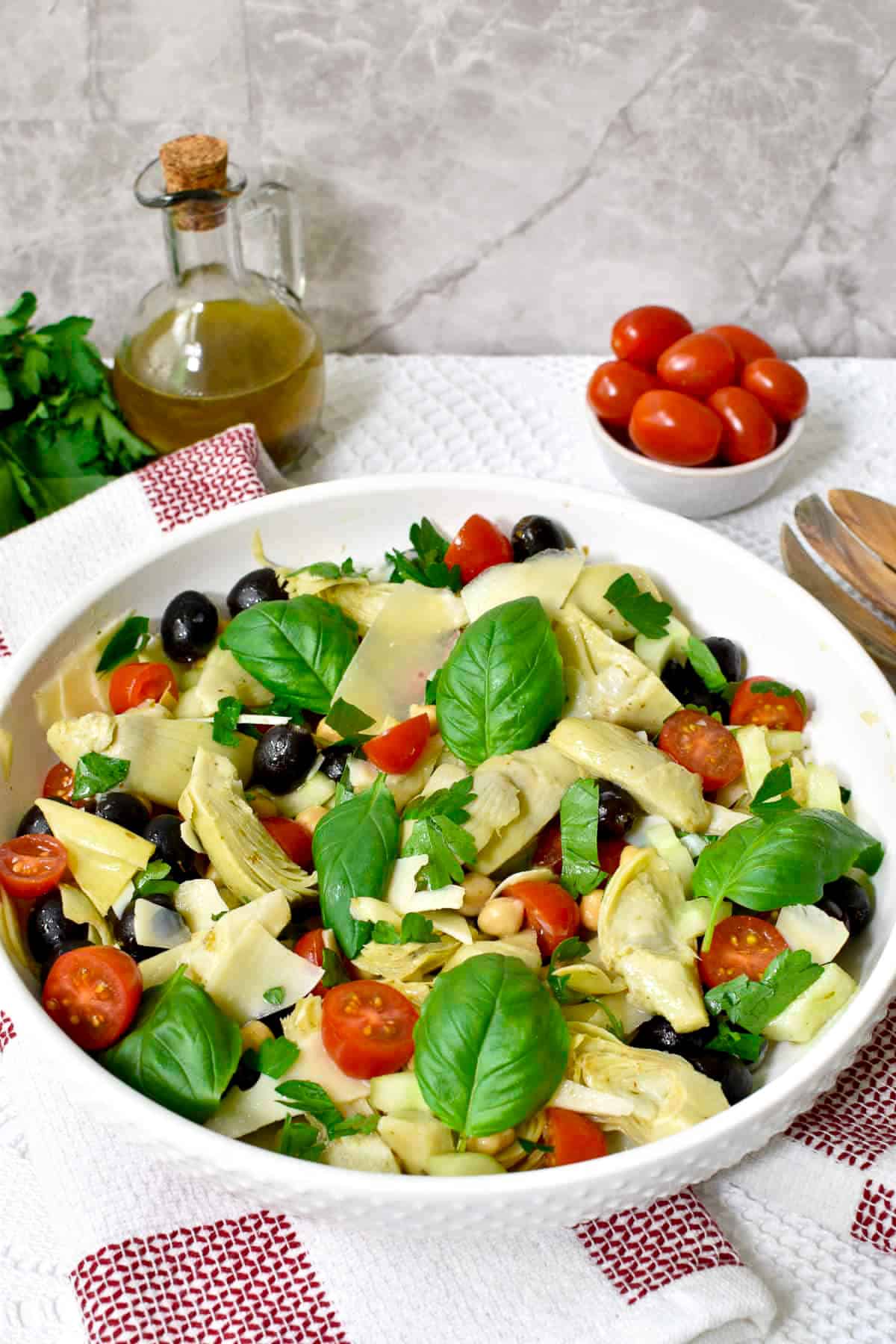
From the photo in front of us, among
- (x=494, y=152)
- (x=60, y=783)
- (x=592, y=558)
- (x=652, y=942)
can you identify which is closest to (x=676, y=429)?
(x=592, y=558)

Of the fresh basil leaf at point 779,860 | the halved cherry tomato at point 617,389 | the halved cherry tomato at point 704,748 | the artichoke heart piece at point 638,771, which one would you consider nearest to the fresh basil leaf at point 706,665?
the halved cherry tomato at point 704,748

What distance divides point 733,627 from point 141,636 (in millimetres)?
938

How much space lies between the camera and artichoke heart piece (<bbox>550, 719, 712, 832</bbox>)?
5.88 ft

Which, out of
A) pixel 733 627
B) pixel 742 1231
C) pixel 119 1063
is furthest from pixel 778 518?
pixel 119 1063

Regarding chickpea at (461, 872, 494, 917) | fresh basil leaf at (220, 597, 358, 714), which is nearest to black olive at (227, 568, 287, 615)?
fresh basil leaf at (220, 597, 358, 714)

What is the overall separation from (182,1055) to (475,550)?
37.1 inches

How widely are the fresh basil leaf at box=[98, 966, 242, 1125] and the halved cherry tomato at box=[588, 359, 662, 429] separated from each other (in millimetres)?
1554

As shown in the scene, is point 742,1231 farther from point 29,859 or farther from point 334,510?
point 334,510

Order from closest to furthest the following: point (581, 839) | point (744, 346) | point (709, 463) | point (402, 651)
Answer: point (581, 839)
point (402, 651)
point (709, 463)
point (744, 346)

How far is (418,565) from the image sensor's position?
219 centimetres

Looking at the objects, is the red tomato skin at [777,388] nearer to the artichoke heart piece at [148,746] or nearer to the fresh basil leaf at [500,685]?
the fresh basil leaf at [500,685]

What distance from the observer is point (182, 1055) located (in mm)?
1531

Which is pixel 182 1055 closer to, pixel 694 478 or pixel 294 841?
pixel 294 841

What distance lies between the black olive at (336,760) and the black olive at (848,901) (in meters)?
0.67
